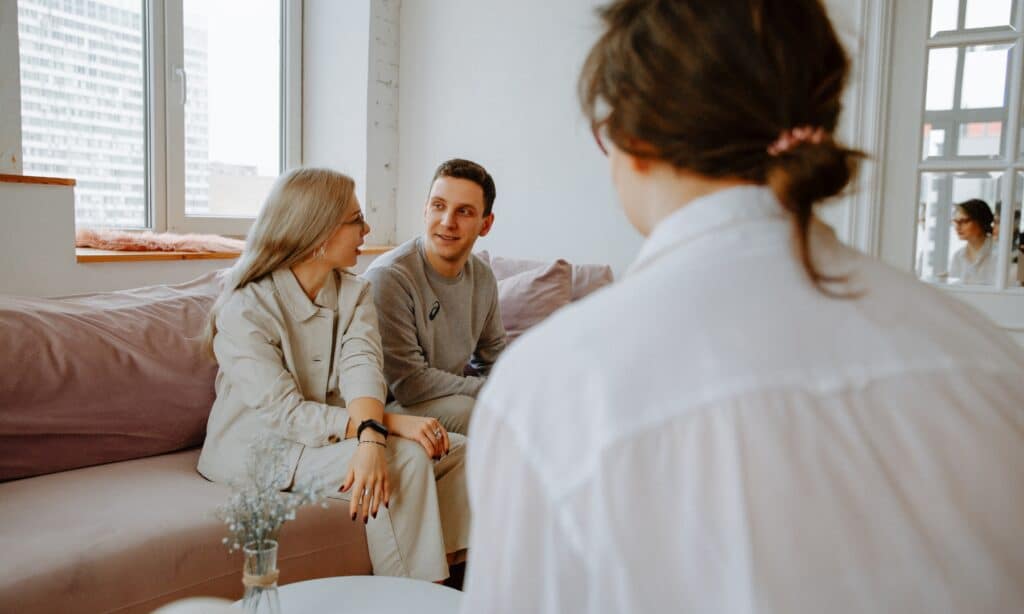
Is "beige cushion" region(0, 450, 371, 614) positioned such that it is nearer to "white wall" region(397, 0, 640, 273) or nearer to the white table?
the white table

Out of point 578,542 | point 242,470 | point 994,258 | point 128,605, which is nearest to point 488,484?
point 578,542

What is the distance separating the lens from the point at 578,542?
1.64 feet

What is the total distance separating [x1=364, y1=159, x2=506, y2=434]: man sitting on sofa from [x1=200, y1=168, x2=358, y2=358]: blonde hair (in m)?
0.32

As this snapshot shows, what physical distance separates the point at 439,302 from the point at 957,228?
1854 millimetres

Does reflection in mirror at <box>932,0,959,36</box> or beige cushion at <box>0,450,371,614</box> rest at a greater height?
reflection in mirror at <box>932,0,959,36</box>

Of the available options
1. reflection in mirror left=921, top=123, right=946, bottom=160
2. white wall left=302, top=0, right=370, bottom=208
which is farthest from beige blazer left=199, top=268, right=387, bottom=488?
reflection in mirror left=921, top=123, right=946, bottom=160

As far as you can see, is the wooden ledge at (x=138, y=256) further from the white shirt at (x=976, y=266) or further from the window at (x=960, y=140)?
the white shirt at (x=976, y=266)

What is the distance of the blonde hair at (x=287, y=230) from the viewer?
79.1 inches

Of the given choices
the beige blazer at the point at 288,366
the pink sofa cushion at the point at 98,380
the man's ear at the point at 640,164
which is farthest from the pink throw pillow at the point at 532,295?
the man's ear at the point at 640,164

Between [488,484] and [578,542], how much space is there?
7 cm

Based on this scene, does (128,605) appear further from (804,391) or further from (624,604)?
(804,391)

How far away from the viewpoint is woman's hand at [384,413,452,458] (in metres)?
1.88

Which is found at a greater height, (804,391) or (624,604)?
(804,391)

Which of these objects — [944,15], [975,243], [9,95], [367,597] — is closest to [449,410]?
[367,597]
